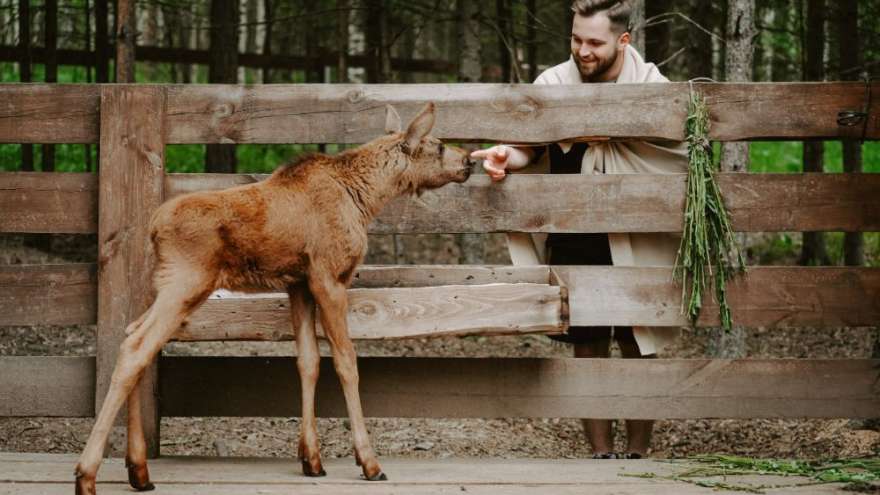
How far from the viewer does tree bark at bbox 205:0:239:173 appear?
1277 centimetres

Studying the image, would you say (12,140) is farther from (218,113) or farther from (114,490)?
(114,490)

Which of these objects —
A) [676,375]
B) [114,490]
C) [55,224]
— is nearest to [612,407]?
[676,375]

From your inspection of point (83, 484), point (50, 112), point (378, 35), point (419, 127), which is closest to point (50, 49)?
point (378, 35)

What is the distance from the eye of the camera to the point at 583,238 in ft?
20.4

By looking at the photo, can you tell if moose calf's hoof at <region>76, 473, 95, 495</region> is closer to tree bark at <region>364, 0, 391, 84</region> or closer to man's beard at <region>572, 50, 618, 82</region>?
man's beard at <region>572, 50, 618, 82</region>

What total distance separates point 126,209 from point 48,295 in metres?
0.66

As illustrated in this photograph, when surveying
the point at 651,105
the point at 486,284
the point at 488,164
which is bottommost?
the point at 486,284

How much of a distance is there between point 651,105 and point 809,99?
883 millimetres

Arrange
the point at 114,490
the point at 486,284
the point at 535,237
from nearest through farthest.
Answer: the point at 114,490, the point at 486,284, the point at 535,237

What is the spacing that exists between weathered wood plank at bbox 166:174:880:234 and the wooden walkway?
1.32 meters

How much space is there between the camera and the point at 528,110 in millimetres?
5863

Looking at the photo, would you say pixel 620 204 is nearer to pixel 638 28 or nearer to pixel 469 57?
pixel 638 28

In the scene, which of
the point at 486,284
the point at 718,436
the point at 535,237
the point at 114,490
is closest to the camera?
the point at 114,490

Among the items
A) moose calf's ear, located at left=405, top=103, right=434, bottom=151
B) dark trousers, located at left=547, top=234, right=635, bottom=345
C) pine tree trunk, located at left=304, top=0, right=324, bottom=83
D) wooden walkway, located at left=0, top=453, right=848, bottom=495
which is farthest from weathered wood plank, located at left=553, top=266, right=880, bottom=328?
pine tree trunk, located at left=304, top=0, right=324, bottom=83
